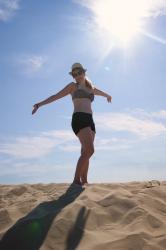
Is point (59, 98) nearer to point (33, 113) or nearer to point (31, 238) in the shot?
point (33, 113)

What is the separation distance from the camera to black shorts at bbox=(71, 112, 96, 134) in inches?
253

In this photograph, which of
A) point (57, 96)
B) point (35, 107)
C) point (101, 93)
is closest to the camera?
point (35, 107)

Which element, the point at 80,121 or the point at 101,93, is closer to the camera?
the point at 80,121

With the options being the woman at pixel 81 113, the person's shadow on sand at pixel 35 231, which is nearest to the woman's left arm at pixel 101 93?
the woman at pixel 81 113

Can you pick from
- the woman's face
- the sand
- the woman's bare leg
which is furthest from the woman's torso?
the sand

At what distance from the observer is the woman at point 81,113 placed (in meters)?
6.34

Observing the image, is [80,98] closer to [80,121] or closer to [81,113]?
[81,113]

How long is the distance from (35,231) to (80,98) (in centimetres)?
272

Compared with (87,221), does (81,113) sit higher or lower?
higher

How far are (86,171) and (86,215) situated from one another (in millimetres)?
1878

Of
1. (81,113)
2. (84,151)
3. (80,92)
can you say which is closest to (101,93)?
(80,92)

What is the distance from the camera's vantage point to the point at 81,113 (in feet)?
21.1

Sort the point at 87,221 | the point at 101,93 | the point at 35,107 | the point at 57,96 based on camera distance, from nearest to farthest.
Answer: the point at 87,221 < the point at 35,107 < the point at 57,96 < the point at 101,93

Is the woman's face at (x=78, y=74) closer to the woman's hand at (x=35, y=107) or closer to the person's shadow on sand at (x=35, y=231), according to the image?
the woman's hand at (x=35, y=107)
